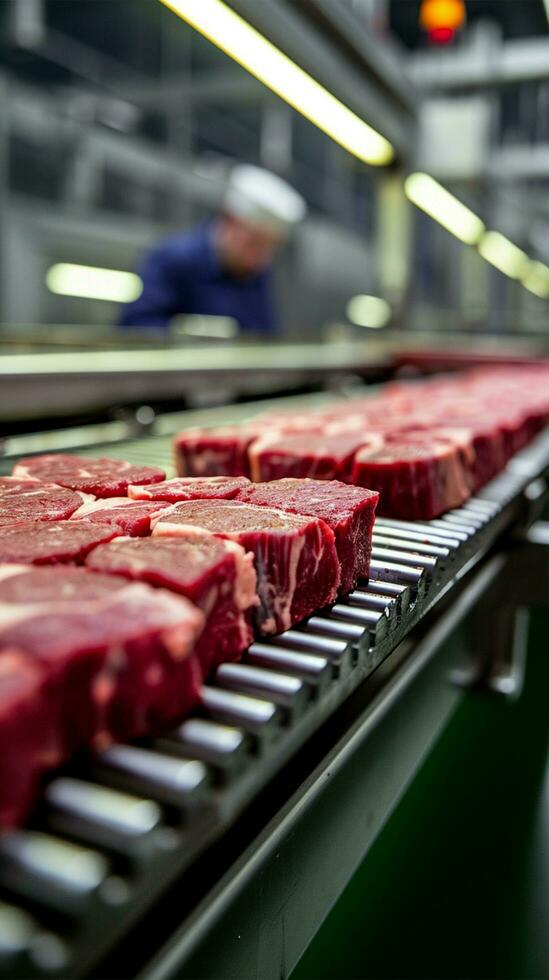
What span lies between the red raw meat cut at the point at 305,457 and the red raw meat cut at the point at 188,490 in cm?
29

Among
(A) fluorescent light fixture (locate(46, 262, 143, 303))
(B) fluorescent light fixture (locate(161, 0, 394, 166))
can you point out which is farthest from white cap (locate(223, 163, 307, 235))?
(B) fluorescent light fixture (locate(161, 0, 394, 166))

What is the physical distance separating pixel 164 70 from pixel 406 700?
7.97m

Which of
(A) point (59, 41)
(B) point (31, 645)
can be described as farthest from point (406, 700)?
(A) point (59, 41)

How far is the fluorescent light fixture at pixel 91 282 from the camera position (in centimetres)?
591

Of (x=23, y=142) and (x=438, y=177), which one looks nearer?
(x=438, y=177)

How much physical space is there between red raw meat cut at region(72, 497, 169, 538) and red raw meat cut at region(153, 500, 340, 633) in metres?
0.03

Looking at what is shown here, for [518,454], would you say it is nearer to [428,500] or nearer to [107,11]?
[428,500]

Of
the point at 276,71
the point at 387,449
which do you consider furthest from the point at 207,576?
the point at 276,71

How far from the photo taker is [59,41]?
7.01m

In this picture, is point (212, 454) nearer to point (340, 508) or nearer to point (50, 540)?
point (340, 508)

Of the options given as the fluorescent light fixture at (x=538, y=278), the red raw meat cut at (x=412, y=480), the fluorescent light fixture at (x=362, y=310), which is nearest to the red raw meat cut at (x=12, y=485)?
the red raw meat cut at (x=412, y=480)

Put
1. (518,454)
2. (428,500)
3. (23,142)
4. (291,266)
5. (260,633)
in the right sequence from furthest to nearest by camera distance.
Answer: (291,266) → (23,142) → (518,454) → (428,500) → (260,633)

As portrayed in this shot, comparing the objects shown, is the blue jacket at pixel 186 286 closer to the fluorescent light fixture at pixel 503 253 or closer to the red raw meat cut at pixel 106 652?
the fluorescent light fixture at pixel 503 253

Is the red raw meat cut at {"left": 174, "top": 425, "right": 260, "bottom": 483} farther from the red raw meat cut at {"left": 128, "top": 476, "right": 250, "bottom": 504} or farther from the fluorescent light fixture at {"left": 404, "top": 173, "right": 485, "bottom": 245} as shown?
the fluorescent light fixture at {"left": 404, "top": 173, "right": 485, "bottom": 245}
